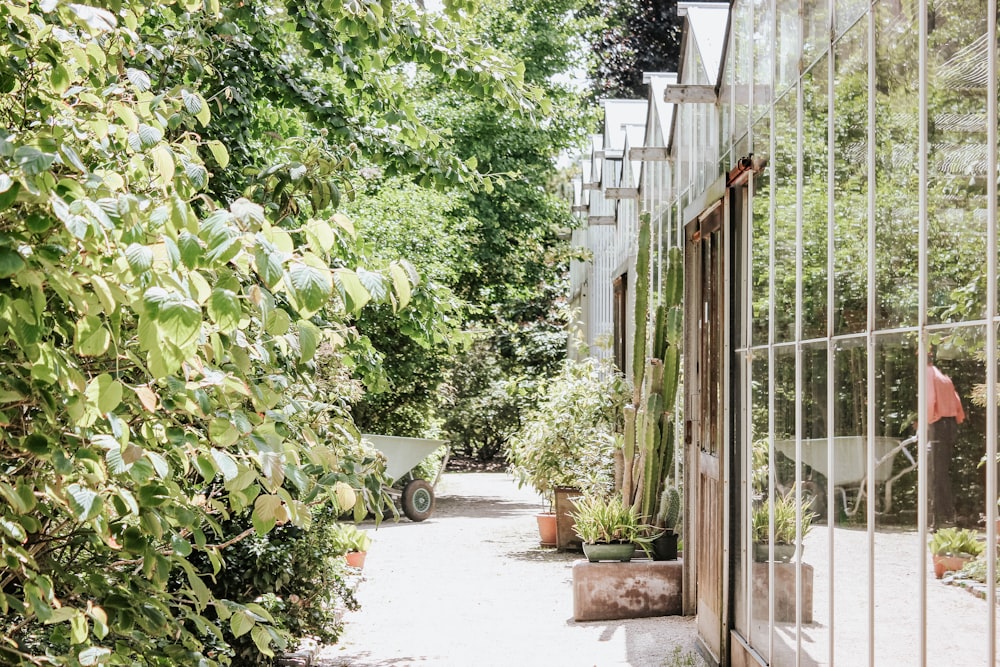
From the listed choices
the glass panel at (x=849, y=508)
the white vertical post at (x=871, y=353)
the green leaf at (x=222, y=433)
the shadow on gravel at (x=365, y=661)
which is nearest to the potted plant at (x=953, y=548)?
the white vertical post at (x=871, y=353)

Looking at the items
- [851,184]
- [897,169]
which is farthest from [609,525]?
[897,169]

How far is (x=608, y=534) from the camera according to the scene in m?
7.74

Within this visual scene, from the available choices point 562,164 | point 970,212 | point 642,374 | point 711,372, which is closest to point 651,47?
point 562,164

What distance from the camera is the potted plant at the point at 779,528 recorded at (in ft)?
15.3

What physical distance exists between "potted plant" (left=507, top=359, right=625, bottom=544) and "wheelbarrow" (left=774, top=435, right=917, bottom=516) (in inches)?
219

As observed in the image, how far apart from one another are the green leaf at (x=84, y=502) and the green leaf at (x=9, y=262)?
0.43 meters

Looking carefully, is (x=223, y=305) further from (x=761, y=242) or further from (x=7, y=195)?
(x=761, y=242)

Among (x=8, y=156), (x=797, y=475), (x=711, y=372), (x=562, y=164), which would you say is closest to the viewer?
(x=8, y=156)

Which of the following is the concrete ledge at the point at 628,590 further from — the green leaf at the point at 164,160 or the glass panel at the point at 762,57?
the green leaf at the point at 164,160

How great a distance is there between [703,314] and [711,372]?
0.57 m

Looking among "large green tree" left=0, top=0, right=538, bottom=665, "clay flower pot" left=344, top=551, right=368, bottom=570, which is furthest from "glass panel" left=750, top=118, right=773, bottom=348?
"clay flower pot" left=344, top=551, right=368, bottom=570

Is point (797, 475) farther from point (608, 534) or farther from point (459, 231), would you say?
point (459, 231)

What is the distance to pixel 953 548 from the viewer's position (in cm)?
280

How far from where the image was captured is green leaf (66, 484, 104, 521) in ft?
5.98
